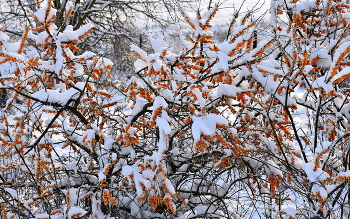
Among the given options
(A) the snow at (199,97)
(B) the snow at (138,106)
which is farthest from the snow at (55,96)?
(A) the snow at (199,97)

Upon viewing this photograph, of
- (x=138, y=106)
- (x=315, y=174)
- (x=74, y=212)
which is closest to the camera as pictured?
(x=315, y=174)

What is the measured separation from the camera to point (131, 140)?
8.09 ft

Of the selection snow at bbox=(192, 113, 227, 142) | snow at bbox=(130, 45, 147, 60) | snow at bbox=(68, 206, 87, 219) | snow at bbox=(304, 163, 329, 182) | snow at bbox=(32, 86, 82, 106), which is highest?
snow at bbox=(130, 45, 147, 60)

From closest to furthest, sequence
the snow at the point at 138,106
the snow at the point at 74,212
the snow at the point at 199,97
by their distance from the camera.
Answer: the snow at the point at 199,97 < the snow at the point at 74,212 < the snow at the point at 138,106

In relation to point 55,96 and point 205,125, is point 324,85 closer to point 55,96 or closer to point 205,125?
point 205,125

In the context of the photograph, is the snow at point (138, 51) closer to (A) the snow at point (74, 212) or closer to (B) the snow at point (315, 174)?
(A) the snow at point (74, 212)

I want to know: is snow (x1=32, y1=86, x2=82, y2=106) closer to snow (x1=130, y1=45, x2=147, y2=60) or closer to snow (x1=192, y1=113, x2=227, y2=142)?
snow (x1=130, y1=45, x2=147, y2=60)

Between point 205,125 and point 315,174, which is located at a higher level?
point 205,125

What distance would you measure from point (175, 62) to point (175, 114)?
429 mm

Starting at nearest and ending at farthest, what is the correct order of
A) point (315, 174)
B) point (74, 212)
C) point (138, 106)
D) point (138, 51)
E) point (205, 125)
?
point (205, 125)
point (315, 174)
point (74, 212)
point (138, 51)
point (138, 106)

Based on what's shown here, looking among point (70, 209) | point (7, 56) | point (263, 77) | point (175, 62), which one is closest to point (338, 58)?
point (263, 77)

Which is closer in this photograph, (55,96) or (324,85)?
(324,85)

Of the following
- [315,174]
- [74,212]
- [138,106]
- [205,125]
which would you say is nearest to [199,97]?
[205,125]

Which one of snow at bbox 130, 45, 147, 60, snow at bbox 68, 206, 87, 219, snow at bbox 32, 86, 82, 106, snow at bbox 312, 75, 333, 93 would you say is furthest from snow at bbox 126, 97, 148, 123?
snow at bbox 312, 75, 333, 93
